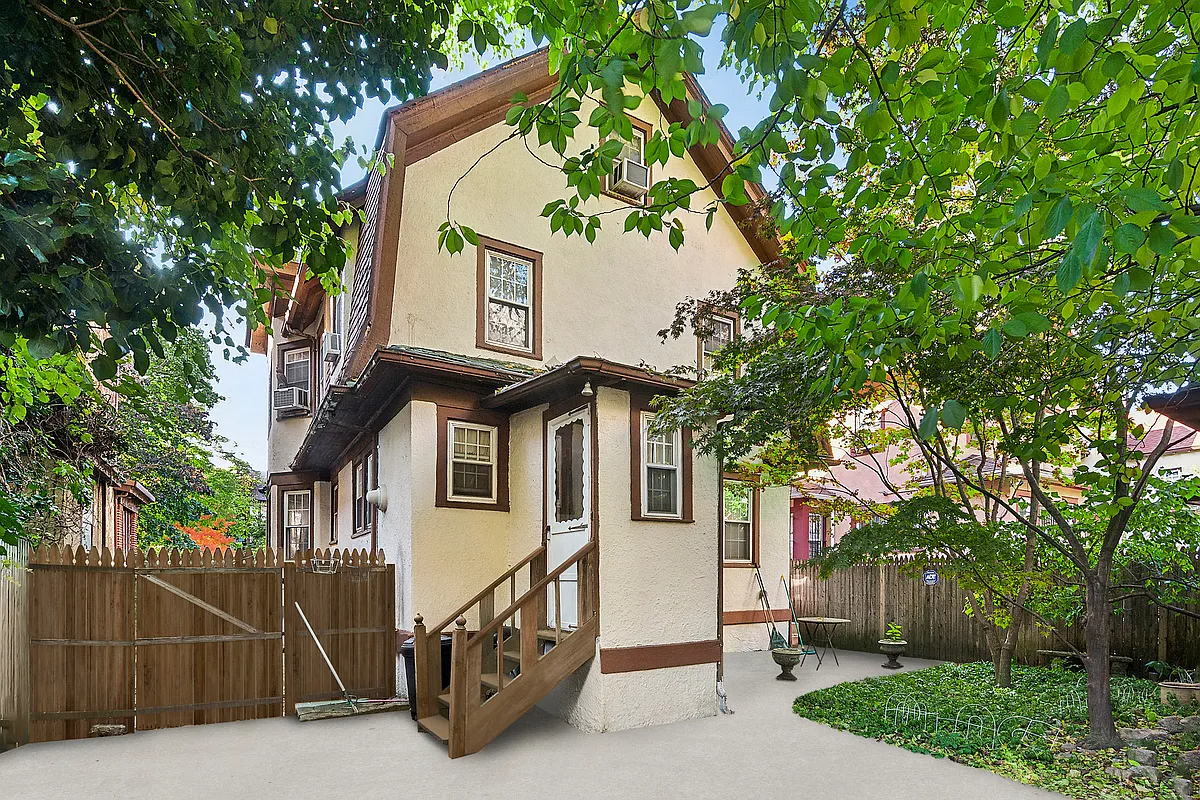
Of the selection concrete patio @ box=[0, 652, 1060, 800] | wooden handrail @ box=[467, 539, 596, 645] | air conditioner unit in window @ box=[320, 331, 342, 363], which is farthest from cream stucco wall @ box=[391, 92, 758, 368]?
concrete patio @ box=[0, 652, 1060, 800]

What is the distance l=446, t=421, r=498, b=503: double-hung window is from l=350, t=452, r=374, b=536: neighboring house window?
2.04 m

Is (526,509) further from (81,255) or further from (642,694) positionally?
(81,255)

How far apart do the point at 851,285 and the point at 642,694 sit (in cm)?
435

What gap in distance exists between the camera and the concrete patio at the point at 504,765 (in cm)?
562

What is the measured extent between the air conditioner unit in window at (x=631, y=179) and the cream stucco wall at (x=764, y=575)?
5.18 metres

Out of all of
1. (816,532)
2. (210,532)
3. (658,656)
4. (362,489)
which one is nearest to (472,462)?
(362,489)

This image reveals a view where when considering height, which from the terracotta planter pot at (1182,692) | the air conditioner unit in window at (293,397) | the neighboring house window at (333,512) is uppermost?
the air conditioner unit in window at (293,397)

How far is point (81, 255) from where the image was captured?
9.60 feet

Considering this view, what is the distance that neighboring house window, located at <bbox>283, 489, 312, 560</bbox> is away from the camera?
1579 centimetres

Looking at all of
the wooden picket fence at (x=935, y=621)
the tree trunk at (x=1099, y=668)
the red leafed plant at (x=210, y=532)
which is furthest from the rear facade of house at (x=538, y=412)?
the red leafed plant at (x=210, y=532)

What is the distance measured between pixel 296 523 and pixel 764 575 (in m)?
9.63

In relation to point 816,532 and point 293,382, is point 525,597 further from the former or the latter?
point 816,532

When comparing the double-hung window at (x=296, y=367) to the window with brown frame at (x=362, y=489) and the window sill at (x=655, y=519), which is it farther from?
→ the window sill at (x=655, y=519)

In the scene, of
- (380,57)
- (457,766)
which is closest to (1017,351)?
(380,57)
